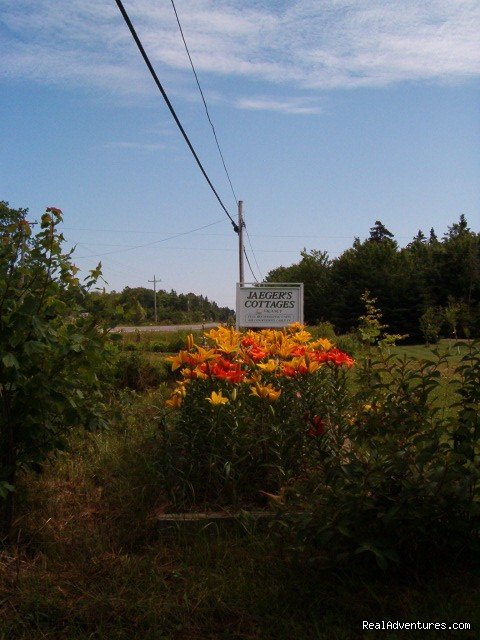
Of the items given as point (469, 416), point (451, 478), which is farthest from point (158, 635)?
point (469, 416)

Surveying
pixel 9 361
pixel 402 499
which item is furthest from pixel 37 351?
pixel 402 499

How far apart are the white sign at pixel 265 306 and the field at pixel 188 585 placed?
34.1ft

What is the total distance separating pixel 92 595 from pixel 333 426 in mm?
1573

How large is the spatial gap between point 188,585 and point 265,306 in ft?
37.2

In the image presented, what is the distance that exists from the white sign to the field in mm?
10389

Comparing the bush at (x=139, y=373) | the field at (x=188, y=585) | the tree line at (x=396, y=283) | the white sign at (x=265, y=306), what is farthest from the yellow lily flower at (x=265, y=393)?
the tree line at (x=396, y=283)

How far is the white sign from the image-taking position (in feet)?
45.4

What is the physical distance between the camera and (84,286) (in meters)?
3.33

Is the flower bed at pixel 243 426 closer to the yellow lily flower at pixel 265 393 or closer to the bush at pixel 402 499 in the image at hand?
the yellow lily flower at pixel 265 393

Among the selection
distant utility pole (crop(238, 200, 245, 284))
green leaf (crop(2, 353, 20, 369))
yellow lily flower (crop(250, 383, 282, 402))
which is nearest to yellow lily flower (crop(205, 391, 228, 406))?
yellow lily flower (crop(250, 383, 282, 402))

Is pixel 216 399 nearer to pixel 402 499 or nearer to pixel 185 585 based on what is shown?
pixel 185 585

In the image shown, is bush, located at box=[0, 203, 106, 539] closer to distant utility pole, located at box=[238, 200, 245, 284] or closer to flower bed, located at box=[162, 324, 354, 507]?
flower bed, located at box=[162, 324, 354, 507]

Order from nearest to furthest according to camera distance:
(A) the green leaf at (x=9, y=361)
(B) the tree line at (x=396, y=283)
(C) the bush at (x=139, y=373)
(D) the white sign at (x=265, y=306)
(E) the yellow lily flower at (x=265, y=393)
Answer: (A) the green leaf at (x=9, y=361)
(E) the yellow lily flower at (x=265, y=393)
(C) the bush at (x=139, y=373)
(D) the white sign at (x=265, y=306)
(B) the tree line at (x=396, y=283)

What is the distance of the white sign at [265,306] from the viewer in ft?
45.4
